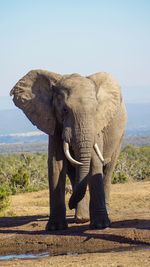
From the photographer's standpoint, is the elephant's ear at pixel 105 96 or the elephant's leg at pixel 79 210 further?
the elephant's leg at pixel 79 210

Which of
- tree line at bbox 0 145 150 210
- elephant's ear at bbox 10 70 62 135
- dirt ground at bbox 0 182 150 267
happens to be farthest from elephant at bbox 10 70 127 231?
tree line at bbox 0 145 150 210

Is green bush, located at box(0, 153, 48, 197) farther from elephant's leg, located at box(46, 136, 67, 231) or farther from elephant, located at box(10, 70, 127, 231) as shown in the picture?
elephant's leg, located at box(46, 136, 67, 231)

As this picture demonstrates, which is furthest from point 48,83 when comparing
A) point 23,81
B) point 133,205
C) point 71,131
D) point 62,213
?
point 133,205

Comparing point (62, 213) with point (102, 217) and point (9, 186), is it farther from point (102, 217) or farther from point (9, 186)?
point (9, 186)

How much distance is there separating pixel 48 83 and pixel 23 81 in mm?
612

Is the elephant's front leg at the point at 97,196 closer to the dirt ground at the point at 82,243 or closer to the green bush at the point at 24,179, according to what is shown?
the dirt ground at the point at 82,243

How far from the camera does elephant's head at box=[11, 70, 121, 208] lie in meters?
9.02

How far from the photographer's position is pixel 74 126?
9.00 metres

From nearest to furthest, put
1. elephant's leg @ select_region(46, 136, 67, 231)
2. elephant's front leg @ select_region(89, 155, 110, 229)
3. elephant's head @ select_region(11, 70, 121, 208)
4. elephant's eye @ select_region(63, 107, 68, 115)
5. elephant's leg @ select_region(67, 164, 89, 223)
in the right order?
elephant's head @ select_region(11, 70, 121, 208), elephant's eye @ select_region(63, 107, 68, 115), elephant's front leg @ select_region(89, 155, 110, 229), elephant's leg @ select_region(46, 136, 67, 231), elephant's leg @ select_region(67, 164, 89, 223)

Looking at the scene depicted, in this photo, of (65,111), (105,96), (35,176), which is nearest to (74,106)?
(65,111)

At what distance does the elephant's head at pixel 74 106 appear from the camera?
9.02 m

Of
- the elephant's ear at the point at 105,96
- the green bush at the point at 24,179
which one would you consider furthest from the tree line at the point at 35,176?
the elephant's ear at the point at 105,96

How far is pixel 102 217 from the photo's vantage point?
31.3 feet

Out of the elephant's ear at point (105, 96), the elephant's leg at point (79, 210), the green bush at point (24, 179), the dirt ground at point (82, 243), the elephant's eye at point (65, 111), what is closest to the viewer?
the dirt ground at point (82, 243)
